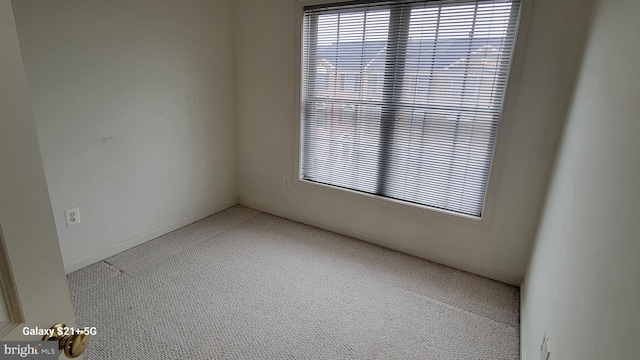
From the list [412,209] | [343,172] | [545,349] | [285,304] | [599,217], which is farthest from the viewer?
[343,172]

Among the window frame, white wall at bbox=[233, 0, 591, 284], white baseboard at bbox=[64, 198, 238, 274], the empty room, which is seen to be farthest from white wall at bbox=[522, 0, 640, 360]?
white baseboard at bbox=[64, 198, 238, 274]

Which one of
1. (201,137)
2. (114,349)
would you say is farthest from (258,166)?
(114,349)

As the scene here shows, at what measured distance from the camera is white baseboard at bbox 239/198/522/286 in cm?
241

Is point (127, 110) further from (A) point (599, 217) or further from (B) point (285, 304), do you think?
(A) point (599, 217)

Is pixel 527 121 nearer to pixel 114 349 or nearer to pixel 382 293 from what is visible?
pixel 382 293

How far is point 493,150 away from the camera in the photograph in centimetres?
225

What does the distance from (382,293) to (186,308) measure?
1.30 metres

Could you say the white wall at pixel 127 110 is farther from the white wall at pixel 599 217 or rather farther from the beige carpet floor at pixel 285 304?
the white wall at pixel 599 217

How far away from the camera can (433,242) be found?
2.62 metres

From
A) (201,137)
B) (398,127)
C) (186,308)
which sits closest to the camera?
(186,308)

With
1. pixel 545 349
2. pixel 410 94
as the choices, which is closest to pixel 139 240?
pixel 410 94

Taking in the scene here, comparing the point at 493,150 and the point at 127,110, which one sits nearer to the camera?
the point at 493,150

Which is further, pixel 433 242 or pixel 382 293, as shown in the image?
pixel 433 242

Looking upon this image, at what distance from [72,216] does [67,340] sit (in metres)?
2.07
